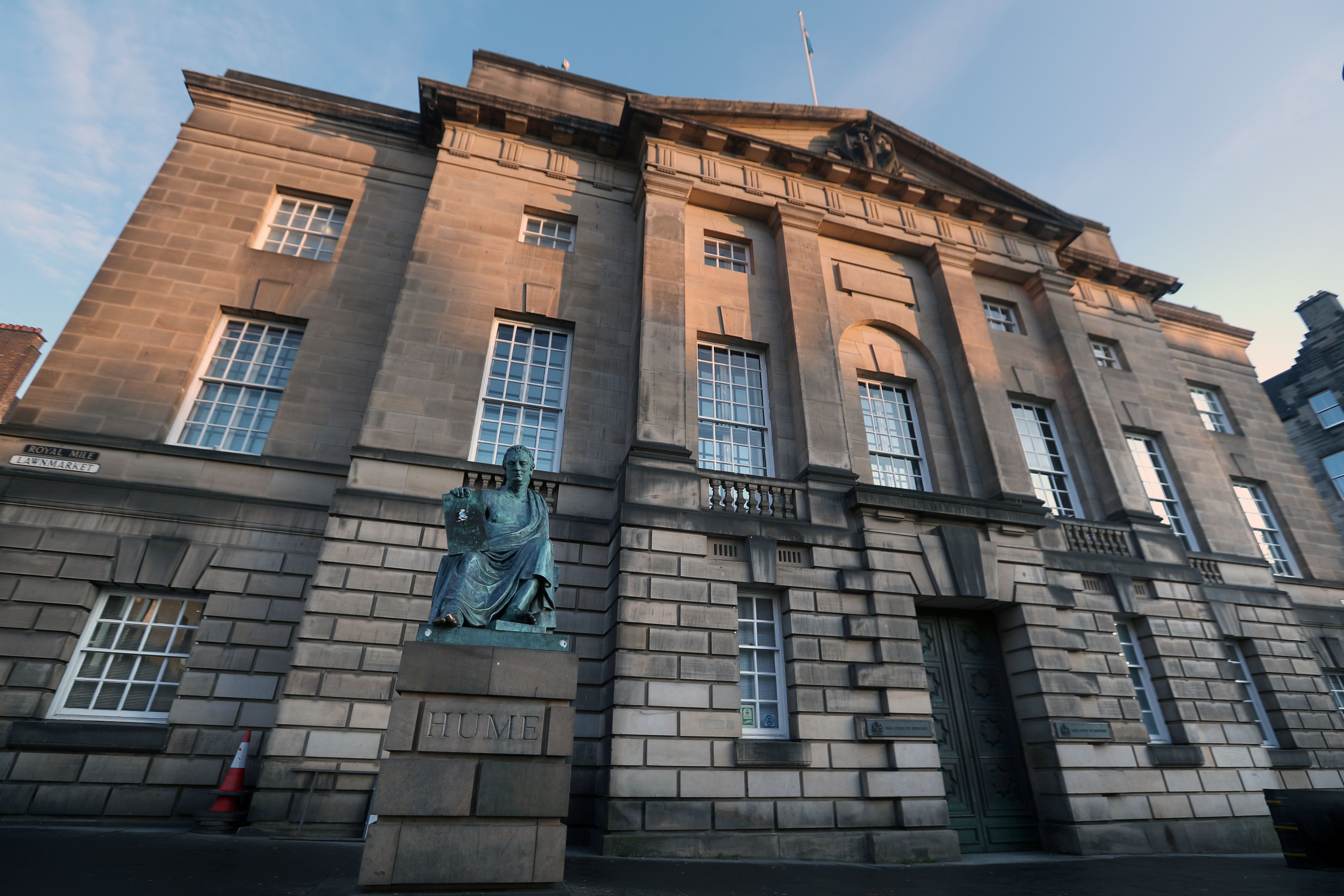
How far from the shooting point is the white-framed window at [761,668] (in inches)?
398

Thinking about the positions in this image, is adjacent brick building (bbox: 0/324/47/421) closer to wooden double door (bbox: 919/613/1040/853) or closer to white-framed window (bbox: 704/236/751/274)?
white-framed window (bbox: 704/236/751/274)

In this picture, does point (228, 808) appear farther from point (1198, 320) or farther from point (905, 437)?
point (1198, 320)

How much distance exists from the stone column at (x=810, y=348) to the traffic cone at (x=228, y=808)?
995 centimetres

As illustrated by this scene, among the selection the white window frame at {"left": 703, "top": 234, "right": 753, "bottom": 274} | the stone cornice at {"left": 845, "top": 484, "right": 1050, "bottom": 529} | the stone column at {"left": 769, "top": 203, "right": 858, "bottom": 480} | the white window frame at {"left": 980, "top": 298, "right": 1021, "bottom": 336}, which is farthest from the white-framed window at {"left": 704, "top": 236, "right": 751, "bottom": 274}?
the white window frame at {"left": 980, "top": 298, "right": 1021, "bottom": 336}

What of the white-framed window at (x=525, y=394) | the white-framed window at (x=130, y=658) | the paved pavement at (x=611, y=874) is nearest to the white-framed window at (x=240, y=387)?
the white-framed window at (x=130, y=658)

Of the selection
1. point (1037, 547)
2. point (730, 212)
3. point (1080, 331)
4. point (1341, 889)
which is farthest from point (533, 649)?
point (1080, 331)

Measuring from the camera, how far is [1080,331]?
55.7 ft

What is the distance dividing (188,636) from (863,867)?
1075 cm

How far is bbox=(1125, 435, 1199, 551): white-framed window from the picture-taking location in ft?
52.0

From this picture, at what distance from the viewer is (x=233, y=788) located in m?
8.64

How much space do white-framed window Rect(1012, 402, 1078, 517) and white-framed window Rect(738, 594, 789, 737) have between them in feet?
24.5

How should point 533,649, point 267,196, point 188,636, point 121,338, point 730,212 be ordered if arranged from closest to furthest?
point 533,649, point 188,636, point 121,338, point 267,196, point 730,212

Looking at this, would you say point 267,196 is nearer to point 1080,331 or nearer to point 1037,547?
point 1037,547

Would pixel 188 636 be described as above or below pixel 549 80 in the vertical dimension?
below
